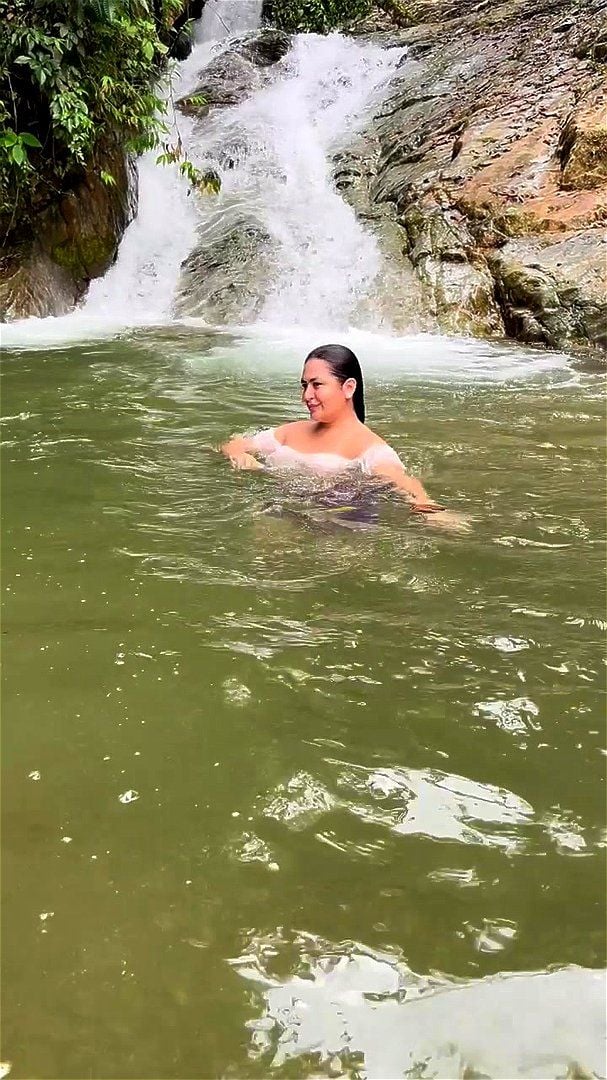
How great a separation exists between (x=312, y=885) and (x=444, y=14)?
17290mm

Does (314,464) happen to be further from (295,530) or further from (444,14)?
(444,14)

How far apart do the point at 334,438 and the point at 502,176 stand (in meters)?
7.25

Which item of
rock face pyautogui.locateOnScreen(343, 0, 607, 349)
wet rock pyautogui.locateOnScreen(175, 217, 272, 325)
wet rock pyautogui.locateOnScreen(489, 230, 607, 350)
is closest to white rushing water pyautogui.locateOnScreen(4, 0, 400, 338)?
wet rock pyautogui.locateOnScreen(175, 217, 272, 325)

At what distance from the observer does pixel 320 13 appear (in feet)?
52.8

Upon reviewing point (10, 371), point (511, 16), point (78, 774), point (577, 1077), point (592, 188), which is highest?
point (511, 16)

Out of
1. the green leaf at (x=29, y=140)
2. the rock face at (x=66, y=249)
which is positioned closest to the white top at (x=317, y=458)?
the green leaf at (x=29, y=140)

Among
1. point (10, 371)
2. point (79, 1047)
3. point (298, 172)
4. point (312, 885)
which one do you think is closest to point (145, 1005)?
point (79, 1047)

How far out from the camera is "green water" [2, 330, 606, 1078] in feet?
3.93

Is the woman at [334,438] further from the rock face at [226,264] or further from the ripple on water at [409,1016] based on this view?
the rock face at [226,264]

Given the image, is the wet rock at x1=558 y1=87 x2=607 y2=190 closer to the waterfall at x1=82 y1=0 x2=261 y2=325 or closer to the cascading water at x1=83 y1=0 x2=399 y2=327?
the cascading water at x1=83 y1=0 x2=399 y2=327

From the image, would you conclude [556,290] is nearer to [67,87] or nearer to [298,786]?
[67,87]

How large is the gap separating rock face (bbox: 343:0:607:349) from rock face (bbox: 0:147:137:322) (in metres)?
3.06

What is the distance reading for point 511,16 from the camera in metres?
12.9

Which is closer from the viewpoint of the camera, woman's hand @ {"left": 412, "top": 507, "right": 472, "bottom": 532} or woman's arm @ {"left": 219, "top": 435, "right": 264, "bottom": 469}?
woman's hand @ {"left": 412, "top": 507, "right": 472, "bottom": 532}
